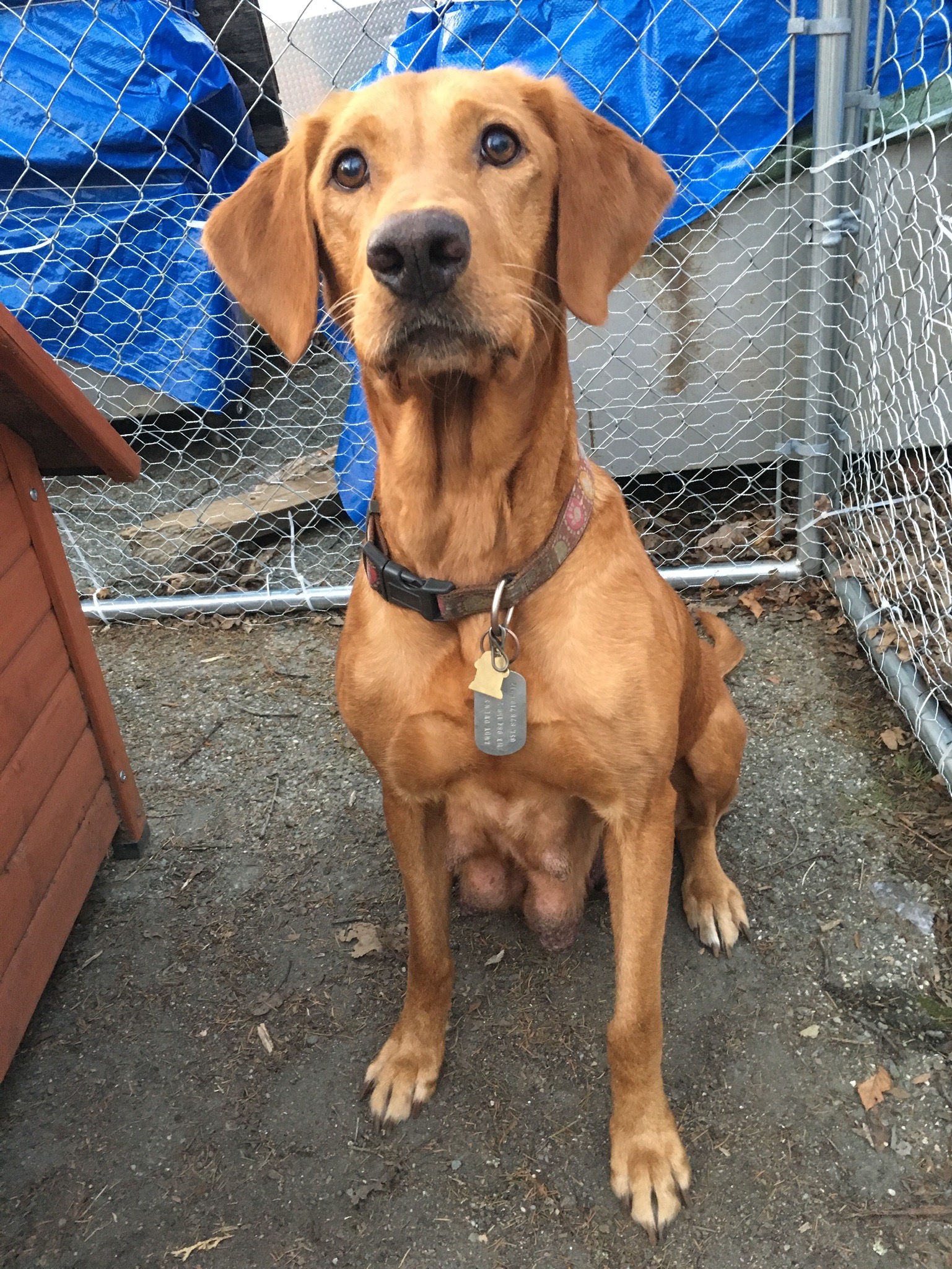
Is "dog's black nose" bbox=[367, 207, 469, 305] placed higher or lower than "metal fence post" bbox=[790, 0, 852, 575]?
higher

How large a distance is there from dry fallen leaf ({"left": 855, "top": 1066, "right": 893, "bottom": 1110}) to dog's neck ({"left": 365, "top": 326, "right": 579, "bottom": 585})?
52.5 inches

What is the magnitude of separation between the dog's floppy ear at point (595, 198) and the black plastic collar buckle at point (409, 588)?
1.82 ft

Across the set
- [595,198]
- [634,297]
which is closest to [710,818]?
[595,198]

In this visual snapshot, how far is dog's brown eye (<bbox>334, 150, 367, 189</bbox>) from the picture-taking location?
158cm

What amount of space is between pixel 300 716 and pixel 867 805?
6.42 ft

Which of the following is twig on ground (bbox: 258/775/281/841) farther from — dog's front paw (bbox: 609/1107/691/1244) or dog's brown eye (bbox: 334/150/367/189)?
dog's brown eye (bbox: 334/150/367/189)

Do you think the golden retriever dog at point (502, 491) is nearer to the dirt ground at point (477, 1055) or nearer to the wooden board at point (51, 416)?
the dirt ground at point (477, 1055)

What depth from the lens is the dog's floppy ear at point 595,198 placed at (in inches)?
62.3

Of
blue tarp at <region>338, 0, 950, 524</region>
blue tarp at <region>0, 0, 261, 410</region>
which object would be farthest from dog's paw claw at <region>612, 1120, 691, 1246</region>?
blue tarp at <region>0, 0, 261, 410</region>

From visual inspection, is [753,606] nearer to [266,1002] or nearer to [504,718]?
[504,718]

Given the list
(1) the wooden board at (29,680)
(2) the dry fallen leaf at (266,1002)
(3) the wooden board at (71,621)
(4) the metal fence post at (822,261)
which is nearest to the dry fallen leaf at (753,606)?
(4) the metal fence post at (822,261)

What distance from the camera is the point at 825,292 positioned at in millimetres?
3240

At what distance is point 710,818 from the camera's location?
232cm

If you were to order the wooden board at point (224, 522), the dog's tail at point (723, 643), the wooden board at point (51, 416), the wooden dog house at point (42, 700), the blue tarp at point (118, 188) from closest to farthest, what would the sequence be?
1. the wooden board at point (51, 416)
2. the wooden dog house at point (42, 700)
3. the dog's tail at point (723, 643)
4. the blue tarp at point (118, 188)
5. the wooden board at point (224, 522)
